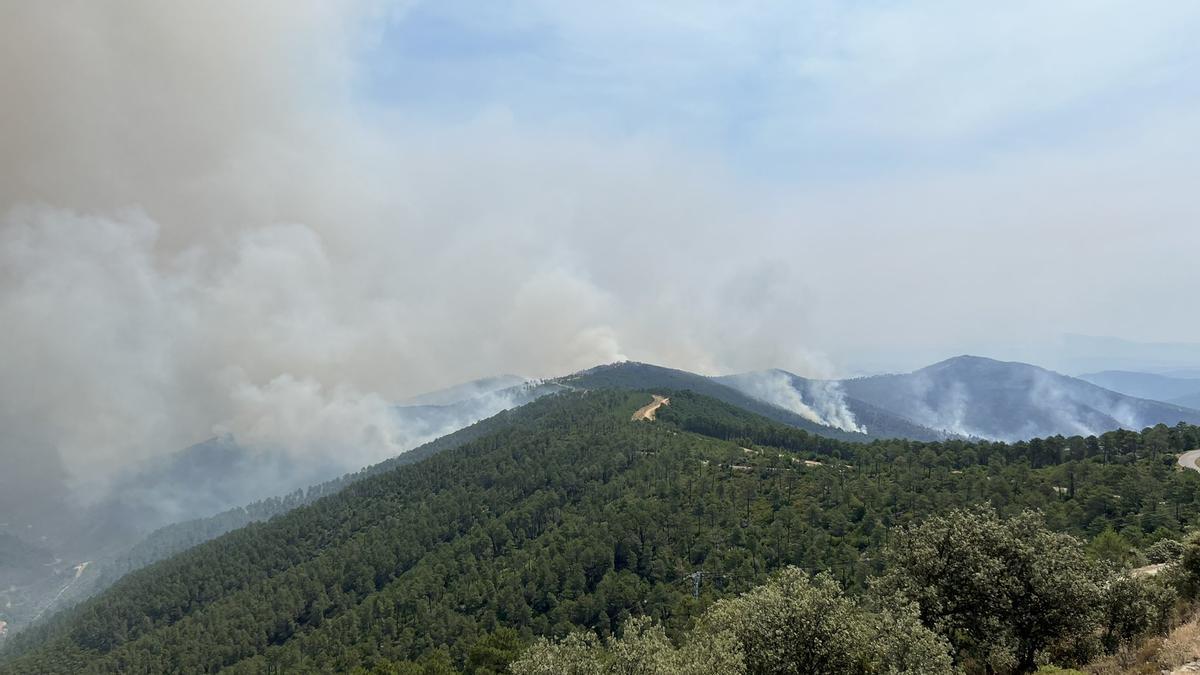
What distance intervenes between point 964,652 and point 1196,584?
19.1m

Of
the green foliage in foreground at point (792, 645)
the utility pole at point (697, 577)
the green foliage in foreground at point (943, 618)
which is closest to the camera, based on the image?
the green foliage in foreground at point (792, 645)

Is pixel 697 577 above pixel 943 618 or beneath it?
beneath

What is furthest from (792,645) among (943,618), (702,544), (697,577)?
(702,544)

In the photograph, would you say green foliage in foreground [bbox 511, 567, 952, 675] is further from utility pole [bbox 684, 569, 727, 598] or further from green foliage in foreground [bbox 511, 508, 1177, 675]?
utility pole [bbox 684, 569, 727, 598]

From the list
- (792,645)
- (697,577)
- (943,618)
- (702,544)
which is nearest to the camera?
(792,645)

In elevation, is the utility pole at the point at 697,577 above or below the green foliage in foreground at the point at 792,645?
below

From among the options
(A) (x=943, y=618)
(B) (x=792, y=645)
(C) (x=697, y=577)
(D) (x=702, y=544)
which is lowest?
(C) (x=697, y=577)

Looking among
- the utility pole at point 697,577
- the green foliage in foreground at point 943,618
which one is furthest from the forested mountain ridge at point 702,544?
the green foliage in foreground at point 943,618

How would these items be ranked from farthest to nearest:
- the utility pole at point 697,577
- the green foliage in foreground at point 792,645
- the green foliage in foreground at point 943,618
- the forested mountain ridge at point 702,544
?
the utility pole at point 697,577 → the forested mountain ridge at point 702,544 → the green foliage in foreground at point 943,618 → the green foliage in foreground at point 792,645

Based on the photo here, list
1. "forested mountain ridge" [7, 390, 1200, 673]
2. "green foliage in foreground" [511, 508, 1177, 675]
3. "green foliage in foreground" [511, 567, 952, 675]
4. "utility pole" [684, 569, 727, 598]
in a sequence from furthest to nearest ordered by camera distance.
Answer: "utility pole" [684, 569, 727, 598] < "forested mountain ridge" [7, 390, 1200, 673] < "green foliage in foreground" [511, 508, 1177, 675] < "green foliage in foreground" [511, 567, 952, 675]

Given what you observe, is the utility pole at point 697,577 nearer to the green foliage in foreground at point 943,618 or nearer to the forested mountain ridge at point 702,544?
the forested mountain ridge at point 702,544

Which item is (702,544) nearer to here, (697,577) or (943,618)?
(697,577)

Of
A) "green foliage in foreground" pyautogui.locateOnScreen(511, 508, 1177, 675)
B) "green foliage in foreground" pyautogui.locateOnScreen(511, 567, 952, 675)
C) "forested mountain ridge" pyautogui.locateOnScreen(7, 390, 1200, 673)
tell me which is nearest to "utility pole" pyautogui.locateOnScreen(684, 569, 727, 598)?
"forested mountain ridge" pyautogui.locateOnScreen(7, 390, 1200, 673)

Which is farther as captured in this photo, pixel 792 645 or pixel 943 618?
pixel 943 618
